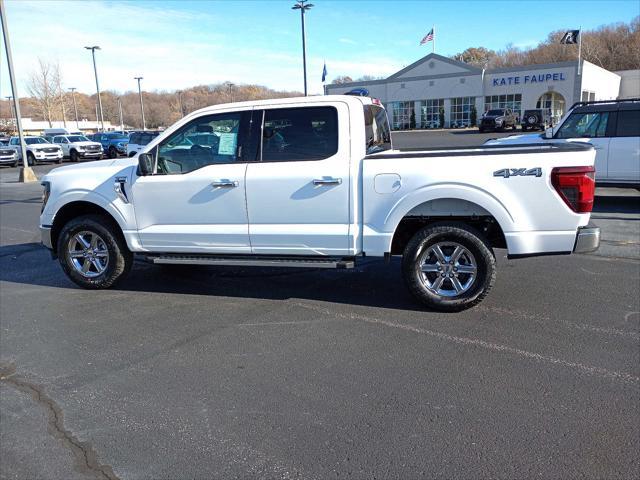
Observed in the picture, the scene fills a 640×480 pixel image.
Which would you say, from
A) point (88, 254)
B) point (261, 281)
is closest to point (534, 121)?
point (261, 281)

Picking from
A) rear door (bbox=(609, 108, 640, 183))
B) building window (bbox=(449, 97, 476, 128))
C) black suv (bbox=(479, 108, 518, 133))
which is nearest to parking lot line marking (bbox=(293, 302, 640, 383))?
rear door (bbox=(609, 108, 640, 183))

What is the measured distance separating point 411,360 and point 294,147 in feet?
8.12

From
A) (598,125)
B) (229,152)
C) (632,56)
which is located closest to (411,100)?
(598,125)

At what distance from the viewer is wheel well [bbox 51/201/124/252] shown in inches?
247

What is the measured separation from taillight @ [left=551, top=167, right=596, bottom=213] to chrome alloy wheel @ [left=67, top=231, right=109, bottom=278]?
488cm

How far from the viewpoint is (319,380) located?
3.92m

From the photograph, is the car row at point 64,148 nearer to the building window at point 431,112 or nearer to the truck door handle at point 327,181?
the truck door handle at point 327,181

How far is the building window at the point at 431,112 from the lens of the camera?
2299 inches

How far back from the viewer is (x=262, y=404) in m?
3.60

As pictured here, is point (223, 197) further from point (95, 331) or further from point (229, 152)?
point (95, 331)

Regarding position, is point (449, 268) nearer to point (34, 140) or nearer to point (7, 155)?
point (7, 155)

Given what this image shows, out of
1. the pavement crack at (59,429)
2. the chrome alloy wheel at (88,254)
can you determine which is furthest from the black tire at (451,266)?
the chrome alloy wheel at (88,254)

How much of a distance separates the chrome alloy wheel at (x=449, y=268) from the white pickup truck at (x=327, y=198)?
12mm

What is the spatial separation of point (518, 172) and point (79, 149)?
1348 inches
